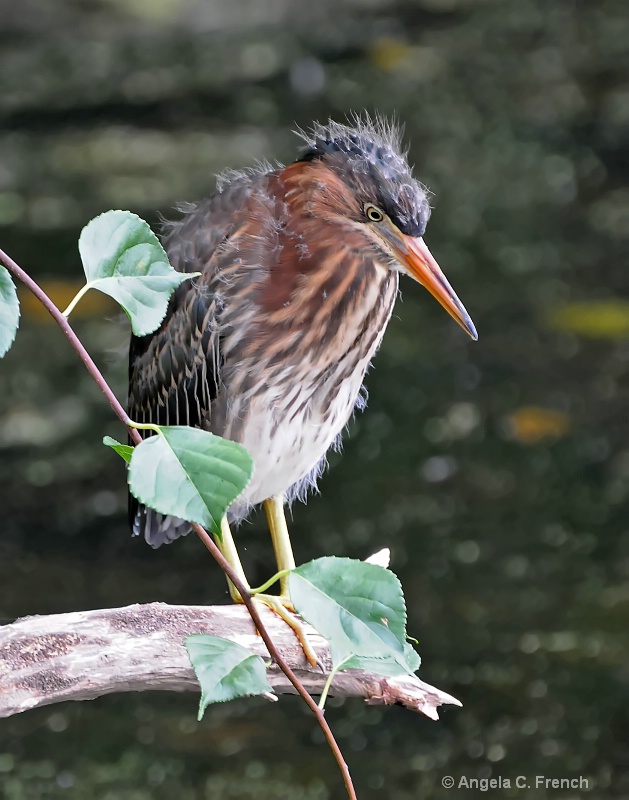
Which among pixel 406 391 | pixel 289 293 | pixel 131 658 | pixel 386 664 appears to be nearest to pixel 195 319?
pixel 289 293

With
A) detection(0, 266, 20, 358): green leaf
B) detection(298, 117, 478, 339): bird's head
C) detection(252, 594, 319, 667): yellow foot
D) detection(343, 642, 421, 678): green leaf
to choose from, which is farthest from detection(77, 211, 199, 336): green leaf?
detection(252, 594, 319, 667): yellow foot

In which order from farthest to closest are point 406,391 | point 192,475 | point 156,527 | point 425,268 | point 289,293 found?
point 406,391
point 156,527
point 289,293
point 425,268
point 192,475

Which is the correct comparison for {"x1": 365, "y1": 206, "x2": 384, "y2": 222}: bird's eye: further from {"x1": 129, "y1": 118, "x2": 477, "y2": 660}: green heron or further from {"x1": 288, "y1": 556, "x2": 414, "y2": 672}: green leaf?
{"x1": 288, "y1": 556, "x2": 414, "y2": 672}: green leaf

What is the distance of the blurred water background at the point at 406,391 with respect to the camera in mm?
1981

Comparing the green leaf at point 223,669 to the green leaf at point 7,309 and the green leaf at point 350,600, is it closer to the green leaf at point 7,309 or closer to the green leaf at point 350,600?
the green leaf at point 350,600

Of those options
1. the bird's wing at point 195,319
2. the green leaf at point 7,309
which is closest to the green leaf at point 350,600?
the green leaf at point 7,309

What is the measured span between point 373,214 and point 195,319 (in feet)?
0.78

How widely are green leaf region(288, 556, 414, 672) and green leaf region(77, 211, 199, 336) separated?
0.12m

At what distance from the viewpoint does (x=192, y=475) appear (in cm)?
39

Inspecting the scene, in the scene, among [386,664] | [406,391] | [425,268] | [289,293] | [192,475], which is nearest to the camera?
[192,475]

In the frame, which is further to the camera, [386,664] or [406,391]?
[406,391]

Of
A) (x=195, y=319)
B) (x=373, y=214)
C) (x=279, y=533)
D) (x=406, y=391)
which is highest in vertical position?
(x=373, y=214)

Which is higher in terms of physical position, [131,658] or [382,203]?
[382,203]

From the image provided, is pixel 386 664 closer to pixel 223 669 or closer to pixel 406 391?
pixel 223 669
